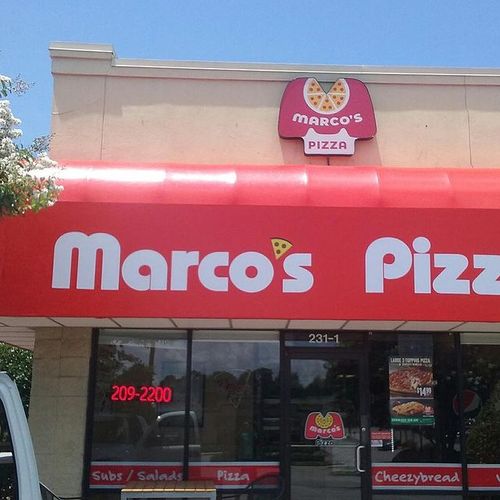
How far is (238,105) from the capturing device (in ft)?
31.8

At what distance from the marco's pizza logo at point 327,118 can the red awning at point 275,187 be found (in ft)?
3.41

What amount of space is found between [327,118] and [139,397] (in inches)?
170

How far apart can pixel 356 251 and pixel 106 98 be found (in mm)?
4095

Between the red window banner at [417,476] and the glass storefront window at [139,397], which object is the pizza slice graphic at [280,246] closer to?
the glass storefront window at [139,397]

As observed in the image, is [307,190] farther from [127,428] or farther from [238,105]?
[127,428]

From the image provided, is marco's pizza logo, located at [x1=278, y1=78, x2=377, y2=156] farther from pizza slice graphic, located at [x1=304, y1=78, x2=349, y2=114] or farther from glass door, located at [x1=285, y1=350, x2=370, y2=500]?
glass door, located at [x1=285, y1=350, x2=370, y2=500]

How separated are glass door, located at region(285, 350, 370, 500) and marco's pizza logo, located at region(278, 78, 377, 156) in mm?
2718

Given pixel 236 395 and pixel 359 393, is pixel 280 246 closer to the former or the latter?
pixel 236 395

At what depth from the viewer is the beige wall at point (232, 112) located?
9.53 meters

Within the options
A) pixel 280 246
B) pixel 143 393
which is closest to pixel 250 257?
pixel 280 246

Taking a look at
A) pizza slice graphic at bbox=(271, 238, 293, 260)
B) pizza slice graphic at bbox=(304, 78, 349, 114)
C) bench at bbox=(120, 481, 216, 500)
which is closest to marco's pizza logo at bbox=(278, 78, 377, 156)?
pizza slice graphic at bbox=(304, 78, 349, 114)

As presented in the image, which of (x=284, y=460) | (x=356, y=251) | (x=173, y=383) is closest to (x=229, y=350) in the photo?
(x=173, y=383)

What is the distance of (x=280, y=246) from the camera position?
25.6 ft

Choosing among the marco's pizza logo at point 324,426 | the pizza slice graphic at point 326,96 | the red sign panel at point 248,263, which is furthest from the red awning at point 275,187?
the marco's pizza logo at point 324,426
